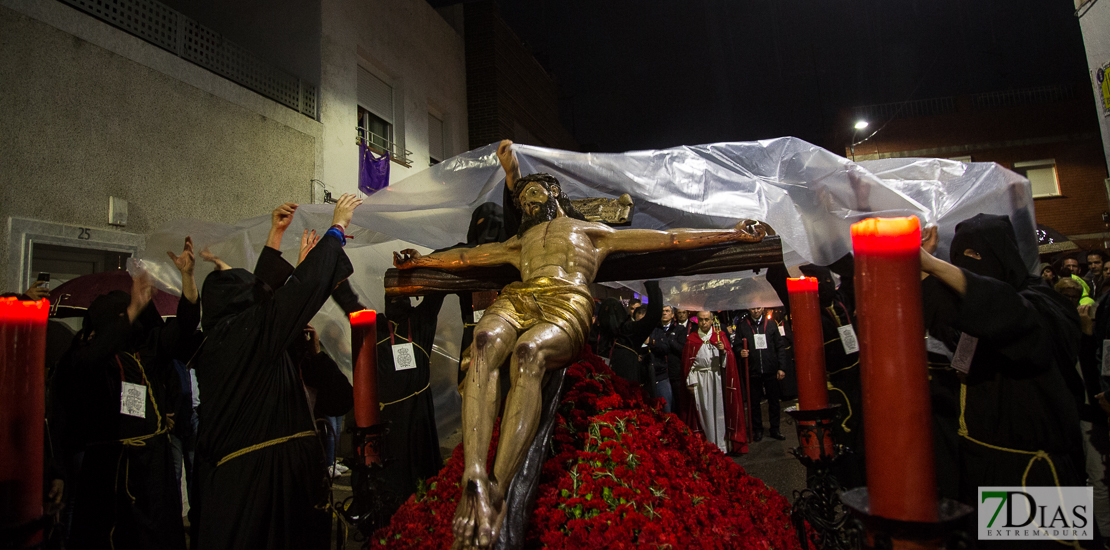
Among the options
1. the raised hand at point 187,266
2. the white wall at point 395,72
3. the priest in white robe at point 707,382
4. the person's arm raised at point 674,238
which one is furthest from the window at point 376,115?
the person's arm raised at point 674,238

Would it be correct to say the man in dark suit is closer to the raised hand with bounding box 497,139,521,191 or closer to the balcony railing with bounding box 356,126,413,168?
the raised hand with bounding box 497,139,521,191

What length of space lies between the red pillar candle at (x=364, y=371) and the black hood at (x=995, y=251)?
7.96 feet

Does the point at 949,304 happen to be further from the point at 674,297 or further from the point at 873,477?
the point at 674,297

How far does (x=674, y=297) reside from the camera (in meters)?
4.54

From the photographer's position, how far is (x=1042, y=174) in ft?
55.5

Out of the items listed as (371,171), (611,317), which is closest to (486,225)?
(611,317)

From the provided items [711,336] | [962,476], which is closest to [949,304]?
[962,476]

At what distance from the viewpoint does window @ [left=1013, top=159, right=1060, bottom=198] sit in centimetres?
1672

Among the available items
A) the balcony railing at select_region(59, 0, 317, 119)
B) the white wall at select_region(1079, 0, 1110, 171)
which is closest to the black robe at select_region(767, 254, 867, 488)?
the white wall at select_region(1079, 0, 1110, 171)

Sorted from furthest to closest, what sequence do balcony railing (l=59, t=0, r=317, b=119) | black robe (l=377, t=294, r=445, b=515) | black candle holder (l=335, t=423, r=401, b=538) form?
1. balcony railing (l=59, t=0, r=317, b=119)
2. black robe (l=377, t=294, r=445, b=515)
3. black candle holder (l=335, t=423, r=401, b=538)

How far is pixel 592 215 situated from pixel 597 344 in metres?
4.23

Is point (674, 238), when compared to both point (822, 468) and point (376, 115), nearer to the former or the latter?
point (822, 468)

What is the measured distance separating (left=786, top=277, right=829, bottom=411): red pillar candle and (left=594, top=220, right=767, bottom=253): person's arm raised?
0.35m

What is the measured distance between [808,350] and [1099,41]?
290 inches
